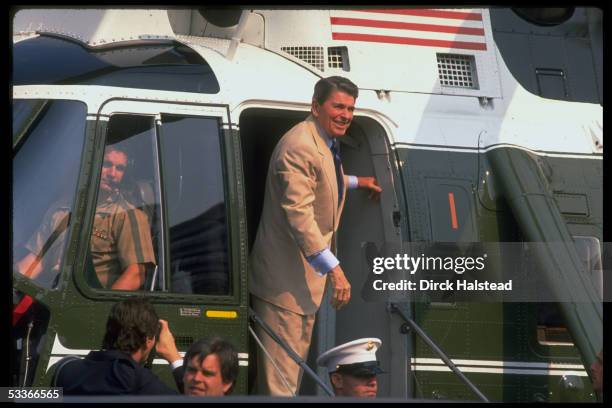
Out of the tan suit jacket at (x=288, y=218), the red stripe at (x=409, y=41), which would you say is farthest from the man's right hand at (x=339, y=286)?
the red stripe at (x=409, y=41)

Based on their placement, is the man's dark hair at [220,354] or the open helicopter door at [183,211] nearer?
the man's dark hair at [220,354]

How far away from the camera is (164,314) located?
5.25m

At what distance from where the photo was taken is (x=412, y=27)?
20.1 ft

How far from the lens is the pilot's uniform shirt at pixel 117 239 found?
5215mm

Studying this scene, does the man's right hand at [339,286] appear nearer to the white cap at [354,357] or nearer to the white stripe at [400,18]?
the white cap at [354,357]

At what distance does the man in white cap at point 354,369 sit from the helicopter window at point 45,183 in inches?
53.5

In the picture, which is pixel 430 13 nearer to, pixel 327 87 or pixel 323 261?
pixel 327 87

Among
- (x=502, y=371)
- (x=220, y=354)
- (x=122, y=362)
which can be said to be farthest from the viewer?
(x=502, y=371)

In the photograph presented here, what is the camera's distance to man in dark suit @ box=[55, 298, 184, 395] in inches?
183

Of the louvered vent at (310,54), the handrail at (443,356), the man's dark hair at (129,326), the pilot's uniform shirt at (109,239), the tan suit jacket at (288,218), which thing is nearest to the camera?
the man's dark hair at (129,326)

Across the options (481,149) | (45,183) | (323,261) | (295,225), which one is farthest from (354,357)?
(45,183)

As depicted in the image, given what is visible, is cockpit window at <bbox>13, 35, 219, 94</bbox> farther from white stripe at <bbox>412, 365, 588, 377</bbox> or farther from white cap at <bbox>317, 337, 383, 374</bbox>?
white stripe at <bbox>412, 365, 588, 377</bbox>

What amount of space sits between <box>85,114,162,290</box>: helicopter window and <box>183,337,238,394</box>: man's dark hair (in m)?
0.57

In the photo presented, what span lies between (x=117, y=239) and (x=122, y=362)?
2.49ft
